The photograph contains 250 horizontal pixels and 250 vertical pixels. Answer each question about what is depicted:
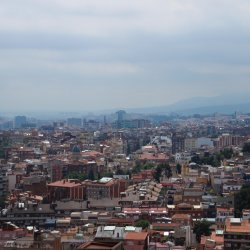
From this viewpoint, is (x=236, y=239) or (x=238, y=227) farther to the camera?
(x=238, y=227)

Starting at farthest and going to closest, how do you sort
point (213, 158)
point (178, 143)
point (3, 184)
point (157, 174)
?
point (178, 143), point (213, 158), point (157, 174), point (3, 184)

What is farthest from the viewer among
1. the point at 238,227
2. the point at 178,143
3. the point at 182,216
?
the point at 178,143

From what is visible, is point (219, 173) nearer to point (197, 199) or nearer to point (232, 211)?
point (197, 199)

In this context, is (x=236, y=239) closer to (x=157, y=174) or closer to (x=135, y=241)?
(x=135, y=241)

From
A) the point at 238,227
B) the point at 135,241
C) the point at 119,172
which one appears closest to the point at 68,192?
the point at 119,172

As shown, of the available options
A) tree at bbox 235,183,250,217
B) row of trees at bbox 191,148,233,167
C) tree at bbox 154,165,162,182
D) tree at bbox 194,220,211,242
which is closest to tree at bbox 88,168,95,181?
tree at bbox 154,165,162,182

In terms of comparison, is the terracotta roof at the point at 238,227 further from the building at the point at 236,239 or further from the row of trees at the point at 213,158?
the row of trees at the point at 213,158

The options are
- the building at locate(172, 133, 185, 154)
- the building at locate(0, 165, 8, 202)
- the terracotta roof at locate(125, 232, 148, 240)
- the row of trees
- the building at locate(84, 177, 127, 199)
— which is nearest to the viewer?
the terracotta roof at locate(125, 232, 148, 240)

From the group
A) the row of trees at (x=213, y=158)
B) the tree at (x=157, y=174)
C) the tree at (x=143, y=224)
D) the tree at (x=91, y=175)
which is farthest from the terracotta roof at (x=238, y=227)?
the row of trees at (x=213, y=158)

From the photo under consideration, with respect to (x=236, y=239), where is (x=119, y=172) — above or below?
below

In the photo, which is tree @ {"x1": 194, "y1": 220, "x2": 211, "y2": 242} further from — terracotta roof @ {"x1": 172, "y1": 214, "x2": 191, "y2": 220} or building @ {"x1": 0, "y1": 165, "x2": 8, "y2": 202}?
building @ {"x1": 0, "y1": 165, "x2": 8, "y2": 202}

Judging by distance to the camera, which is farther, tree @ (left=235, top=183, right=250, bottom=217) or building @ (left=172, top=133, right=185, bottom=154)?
building @ (left=172, top=133, right=185, bottom=154)
